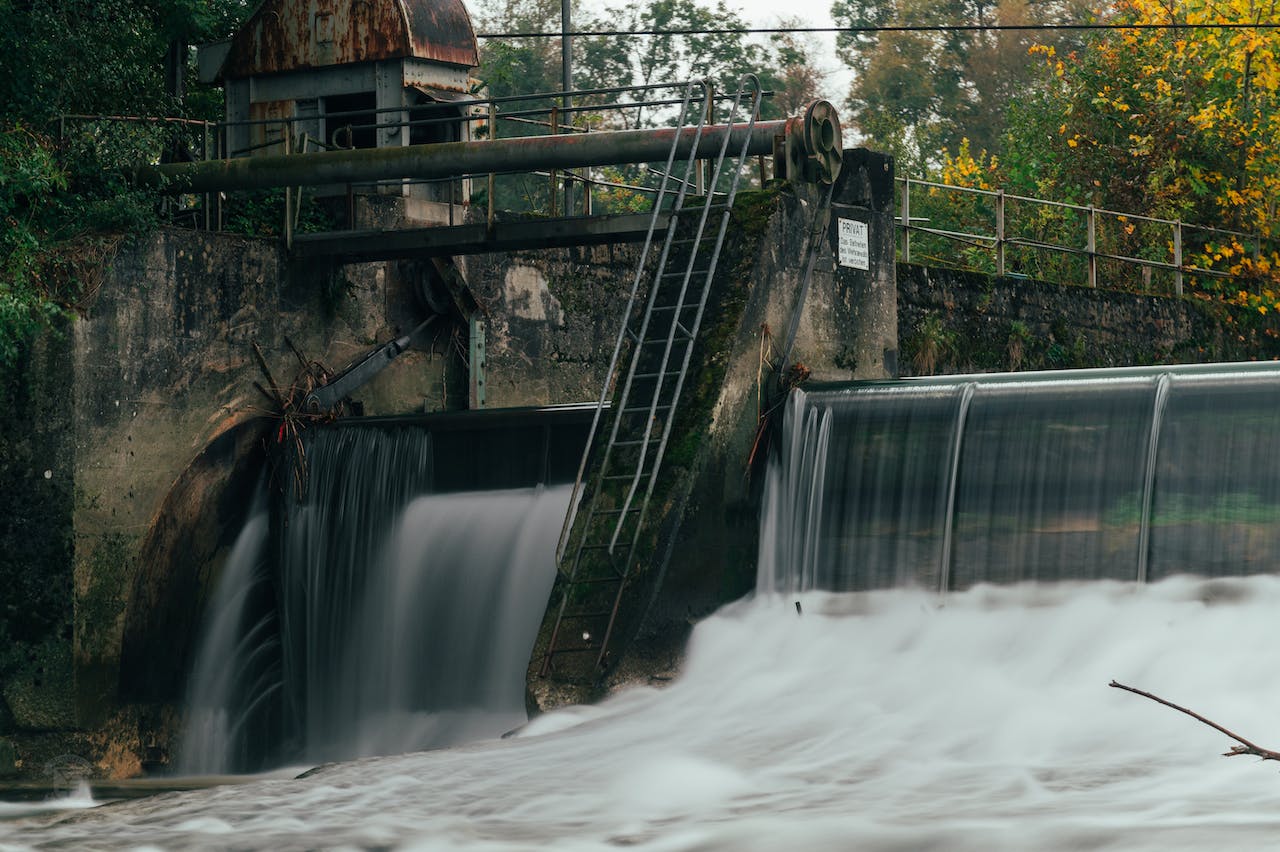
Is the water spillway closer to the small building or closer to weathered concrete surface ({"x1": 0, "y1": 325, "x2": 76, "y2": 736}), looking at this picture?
weathered concrete surface ({"x1": 0, "y1": 325, "x2": 76, "y2": 736})

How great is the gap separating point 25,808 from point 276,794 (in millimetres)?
2758

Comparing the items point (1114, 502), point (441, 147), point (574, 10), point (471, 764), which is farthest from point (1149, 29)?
point (574, 10)

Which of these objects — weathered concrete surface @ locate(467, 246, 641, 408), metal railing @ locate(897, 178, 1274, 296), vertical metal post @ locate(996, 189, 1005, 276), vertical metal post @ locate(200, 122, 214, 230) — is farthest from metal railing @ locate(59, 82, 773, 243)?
metal railing @ locate(897, 178, 1274, 296)

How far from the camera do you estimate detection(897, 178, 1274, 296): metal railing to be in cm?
2399

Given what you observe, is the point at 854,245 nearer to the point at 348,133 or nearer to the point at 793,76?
the point at 348,133

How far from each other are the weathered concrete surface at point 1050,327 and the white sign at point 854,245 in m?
3.94

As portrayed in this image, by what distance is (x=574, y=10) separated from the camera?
163ft

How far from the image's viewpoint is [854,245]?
612 inches

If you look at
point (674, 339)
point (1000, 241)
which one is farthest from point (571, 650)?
point (1000, 241)

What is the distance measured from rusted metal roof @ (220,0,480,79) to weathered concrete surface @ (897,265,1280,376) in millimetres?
5104

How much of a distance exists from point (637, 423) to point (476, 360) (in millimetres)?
5401

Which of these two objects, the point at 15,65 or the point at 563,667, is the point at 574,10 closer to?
the point at 15,65

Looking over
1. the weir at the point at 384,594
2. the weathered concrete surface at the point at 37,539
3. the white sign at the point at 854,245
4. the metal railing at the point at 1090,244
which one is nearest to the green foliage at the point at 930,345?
the metal railing at the point at 1090,244

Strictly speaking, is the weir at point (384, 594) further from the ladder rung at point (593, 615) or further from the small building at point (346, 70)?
the small building at point (346, 70)
